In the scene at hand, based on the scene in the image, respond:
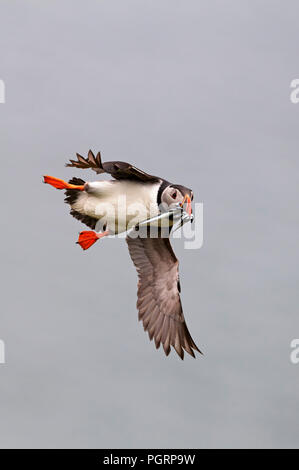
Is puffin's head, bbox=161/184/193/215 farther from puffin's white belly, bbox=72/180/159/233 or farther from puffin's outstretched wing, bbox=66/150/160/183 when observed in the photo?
puffin's outstretched wing, bbox=66/150/160/183

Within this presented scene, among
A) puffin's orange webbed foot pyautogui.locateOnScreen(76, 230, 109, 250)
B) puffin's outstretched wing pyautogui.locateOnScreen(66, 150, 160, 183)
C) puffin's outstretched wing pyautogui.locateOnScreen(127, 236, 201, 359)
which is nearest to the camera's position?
puffin's outstretched wing pyautogui.locateOnScreen(66, 150, 160, 183)

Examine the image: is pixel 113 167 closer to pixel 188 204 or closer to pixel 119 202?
pixel 119 202

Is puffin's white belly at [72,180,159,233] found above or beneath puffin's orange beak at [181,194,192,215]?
above

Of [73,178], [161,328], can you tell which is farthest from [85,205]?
[161,328]

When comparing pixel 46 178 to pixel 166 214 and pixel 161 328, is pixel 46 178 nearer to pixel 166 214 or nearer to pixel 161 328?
pixel 166 214

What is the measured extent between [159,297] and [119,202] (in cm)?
326

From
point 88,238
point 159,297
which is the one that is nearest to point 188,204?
point 88,238

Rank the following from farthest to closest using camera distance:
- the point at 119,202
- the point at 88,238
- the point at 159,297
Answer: the point at 159,297, the point at 88,238, the point at 119,202

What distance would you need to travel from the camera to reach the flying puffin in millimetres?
19969

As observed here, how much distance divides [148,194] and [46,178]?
236 centimetres

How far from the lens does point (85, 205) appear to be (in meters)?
20.9

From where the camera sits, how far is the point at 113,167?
19.9m

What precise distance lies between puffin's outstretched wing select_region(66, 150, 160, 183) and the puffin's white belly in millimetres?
180

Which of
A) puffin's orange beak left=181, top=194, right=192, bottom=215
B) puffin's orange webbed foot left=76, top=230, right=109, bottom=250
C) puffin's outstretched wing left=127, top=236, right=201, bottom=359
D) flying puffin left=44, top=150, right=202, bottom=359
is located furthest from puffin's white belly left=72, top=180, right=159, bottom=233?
puffin's outstretched wing left=127, top=236, right=201, bottom=359
